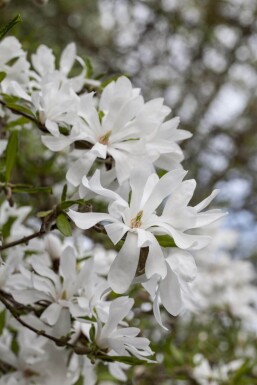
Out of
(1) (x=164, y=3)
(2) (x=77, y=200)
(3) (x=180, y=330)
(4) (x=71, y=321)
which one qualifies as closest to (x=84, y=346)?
(4) (x=71, y=321)

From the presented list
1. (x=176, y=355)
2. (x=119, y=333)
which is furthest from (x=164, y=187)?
(x=176, y=355)

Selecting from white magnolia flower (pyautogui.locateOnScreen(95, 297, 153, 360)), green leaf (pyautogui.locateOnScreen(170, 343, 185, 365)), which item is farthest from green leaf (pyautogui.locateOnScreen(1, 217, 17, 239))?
green leaf (pyautogui.locateOnScreen(170, 343, 185, 365))

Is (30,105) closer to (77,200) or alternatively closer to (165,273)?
(77,200)

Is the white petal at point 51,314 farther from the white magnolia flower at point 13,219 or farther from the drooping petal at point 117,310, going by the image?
the white magnolia flower at point 13,219

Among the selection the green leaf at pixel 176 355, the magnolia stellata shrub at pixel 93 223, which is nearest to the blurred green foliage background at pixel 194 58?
the green leaf at pixel 176 355

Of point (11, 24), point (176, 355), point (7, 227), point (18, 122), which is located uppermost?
point (11, 24)

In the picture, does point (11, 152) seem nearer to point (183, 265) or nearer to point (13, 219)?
point (13, 219)

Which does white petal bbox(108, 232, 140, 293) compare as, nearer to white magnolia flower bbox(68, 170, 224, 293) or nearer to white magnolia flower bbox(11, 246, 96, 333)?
white magnolia flower bbox(68, 170, 224, 293)

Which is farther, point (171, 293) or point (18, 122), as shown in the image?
point (18, 122)
